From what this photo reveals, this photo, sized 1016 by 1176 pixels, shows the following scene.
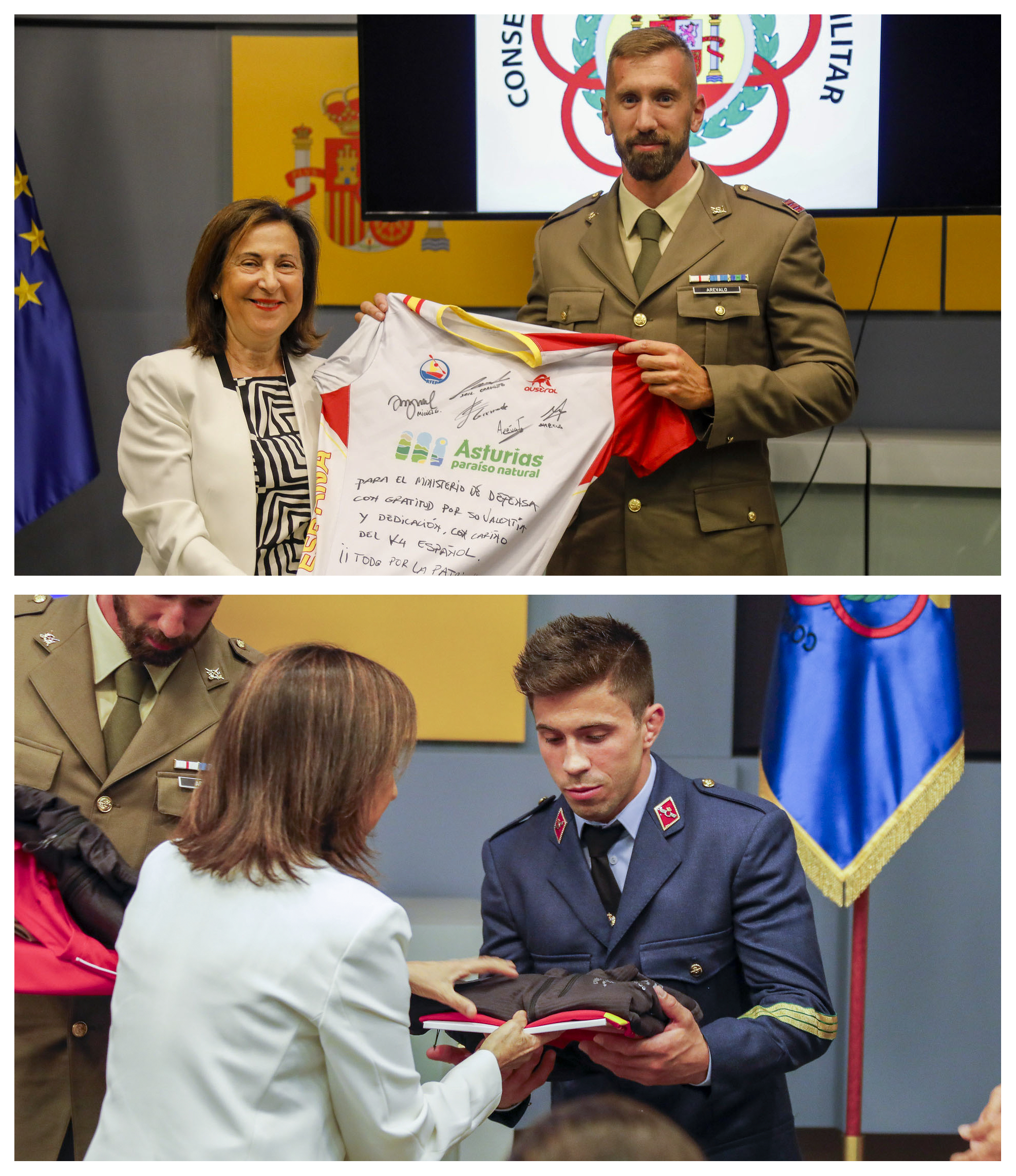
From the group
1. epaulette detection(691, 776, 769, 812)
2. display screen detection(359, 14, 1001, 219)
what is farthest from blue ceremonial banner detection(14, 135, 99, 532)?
epaulette detection(691, 776, 769, 812)

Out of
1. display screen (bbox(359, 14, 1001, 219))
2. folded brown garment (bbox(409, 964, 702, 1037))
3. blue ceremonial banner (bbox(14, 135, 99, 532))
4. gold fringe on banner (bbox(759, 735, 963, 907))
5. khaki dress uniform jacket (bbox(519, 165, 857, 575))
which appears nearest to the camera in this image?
folded brown garment (bbox(409, 964, 702, 1037))

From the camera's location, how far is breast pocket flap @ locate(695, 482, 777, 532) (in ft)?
→ 7.00

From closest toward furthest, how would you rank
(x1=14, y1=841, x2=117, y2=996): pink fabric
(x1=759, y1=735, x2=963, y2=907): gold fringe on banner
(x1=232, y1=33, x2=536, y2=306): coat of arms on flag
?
(x1=14, y1=841, x2=117, y2=996): pink fabric, (x1=759, y1=735, x2=963, y2=907): gold fringe on banner, (x1=232, y1=33, x2=536, y2=306): coat of arms on flag

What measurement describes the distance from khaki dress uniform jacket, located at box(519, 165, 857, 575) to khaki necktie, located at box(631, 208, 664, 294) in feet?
0.08

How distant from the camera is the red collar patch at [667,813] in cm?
173

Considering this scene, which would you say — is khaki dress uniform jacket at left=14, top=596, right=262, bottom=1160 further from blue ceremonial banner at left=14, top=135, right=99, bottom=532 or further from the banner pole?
blue ceremonial banner at left=14, top=135, right=99, bottom=532

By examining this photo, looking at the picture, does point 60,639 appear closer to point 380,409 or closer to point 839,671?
point 380,409

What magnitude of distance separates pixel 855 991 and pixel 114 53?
9.99 feet

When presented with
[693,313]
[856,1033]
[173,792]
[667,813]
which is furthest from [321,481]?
[856,1033]

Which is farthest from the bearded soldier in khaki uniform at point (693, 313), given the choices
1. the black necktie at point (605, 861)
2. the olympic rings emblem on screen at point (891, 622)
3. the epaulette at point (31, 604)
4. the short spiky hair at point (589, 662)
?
the epaulette at point (31, 604)

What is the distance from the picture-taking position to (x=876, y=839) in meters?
1.99

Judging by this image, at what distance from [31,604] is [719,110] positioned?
1.96 meters

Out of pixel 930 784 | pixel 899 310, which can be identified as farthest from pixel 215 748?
pixel 899 310

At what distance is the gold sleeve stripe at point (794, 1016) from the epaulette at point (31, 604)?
1265 mm
